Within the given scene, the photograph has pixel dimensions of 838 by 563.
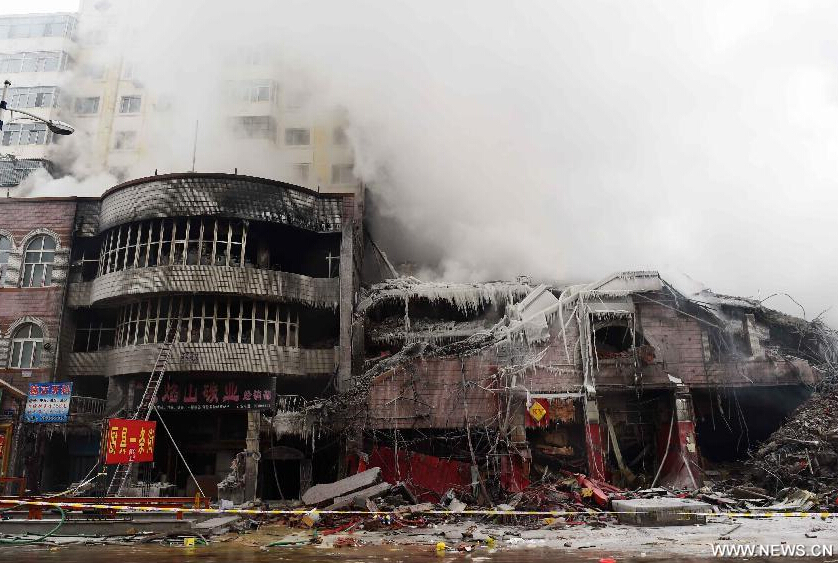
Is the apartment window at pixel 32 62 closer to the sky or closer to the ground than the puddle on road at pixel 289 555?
closer to the sky

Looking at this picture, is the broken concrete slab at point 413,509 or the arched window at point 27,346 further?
the arched window at point 27,346

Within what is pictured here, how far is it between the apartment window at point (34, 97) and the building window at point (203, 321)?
1003 inches

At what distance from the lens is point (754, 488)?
20141 mm

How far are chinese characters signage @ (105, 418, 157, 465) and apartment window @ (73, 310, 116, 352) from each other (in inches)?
347

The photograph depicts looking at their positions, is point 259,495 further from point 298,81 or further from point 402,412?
point 298,81

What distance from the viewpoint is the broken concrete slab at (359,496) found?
17.4 m

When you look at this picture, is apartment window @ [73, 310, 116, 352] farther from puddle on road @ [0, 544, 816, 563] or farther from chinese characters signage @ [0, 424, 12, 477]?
puddle on road @ [0, 544, 816, 563]

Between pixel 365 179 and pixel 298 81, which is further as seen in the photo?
pixel 298 81

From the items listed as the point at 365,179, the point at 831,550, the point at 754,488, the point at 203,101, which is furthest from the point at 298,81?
the point at 831,550

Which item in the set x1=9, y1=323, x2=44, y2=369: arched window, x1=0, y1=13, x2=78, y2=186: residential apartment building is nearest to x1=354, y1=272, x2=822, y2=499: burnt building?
x1=9, y1=323, x2=44, y2=369: arched window

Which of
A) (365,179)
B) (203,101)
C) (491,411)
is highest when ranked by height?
(203,101)

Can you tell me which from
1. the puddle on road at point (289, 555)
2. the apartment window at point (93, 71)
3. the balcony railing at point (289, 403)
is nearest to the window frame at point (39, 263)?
the balcony railing at point (289, 403)

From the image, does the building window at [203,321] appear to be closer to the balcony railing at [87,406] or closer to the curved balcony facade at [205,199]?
the balcony railing at [87,406]

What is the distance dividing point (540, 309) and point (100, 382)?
878 inches
